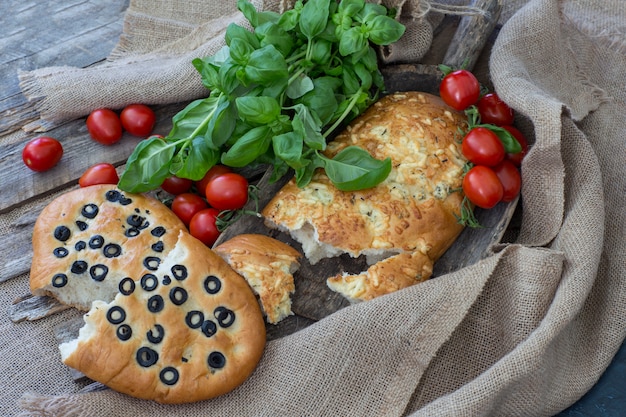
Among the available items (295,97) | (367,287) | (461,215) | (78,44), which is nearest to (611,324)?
(461,215)

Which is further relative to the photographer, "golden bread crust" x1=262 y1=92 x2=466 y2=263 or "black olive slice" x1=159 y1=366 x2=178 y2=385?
"golden bread crust" x1=262 y1=92 x2=466 y2=263

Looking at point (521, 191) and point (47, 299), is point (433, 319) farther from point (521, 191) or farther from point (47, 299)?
point (47, 299)

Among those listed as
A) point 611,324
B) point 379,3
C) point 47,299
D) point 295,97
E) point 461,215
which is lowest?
point 47,299

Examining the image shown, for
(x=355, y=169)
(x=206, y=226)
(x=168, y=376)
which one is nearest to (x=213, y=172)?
(x=206, y=226)

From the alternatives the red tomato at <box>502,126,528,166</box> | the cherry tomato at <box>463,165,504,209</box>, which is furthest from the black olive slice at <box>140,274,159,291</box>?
the red tomato at <box>502,126,528,166</box>

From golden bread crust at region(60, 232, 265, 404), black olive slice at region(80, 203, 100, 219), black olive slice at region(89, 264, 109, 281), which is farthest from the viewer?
black olive slice at region(80, 203, 100, 219)

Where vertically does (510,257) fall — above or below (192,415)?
above

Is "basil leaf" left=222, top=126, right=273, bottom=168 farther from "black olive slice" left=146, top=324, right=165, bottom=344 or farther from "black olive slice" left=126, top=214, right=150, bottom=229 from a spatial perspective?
"black olive slice" left=146, top=324, right=165, bottom=344

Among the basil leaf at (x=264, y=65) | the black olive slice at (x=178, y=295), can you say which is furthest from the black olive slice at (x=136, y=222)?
the basil leaf at (x=264, y=65)
